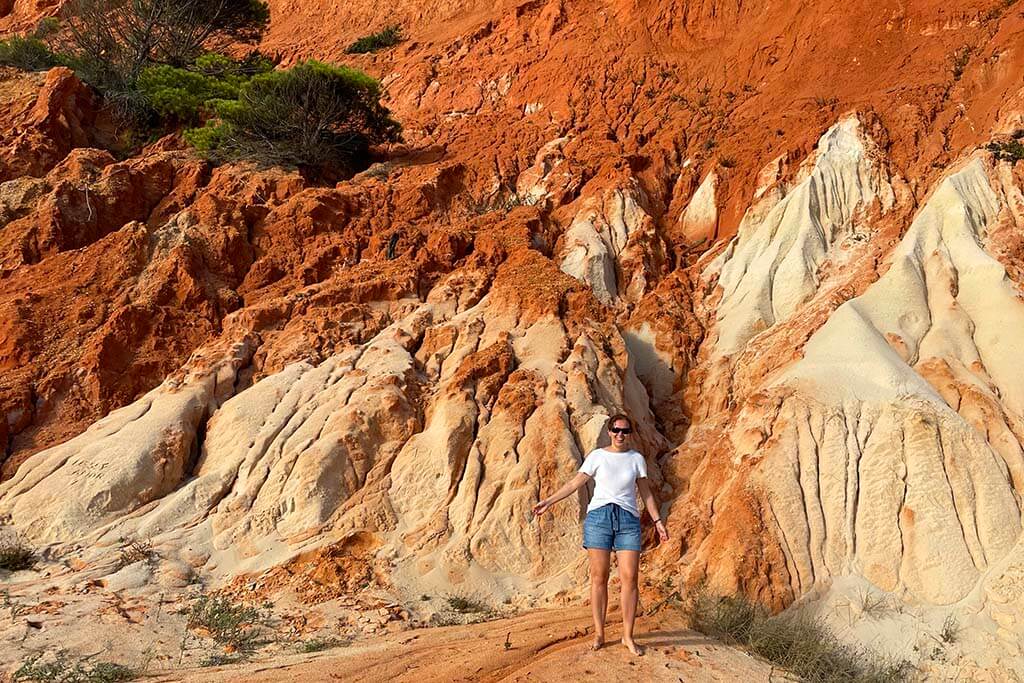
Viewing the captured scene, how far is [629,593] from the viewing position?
5352mm

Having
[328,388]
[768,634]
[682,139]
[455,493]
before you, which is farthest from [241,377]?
[682,139]

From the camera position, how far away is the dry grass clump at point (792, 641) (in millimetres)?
6109

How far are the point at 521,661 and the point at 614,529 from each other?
1.16m

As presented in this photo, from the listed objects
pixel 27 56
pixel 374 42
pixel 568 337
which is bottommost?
pixel 568 337

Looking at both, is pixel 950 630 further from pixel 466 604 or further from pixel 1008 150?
pixel 1008 150

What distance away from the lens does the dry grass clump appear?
6.11 metres

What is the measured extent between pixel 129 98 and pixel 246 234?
9.36 meters

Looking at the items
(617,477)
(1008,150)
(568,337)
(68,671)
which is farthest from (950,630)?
(1008,150)

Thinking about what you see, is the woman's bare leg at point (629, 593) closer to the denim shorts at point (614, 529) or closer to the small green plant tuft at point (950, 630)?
the denim shorts at point (614, 529)

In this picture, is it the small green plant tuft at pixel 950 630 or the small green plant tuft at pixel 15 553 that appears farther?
the small green plant tuft at pixel 15 553

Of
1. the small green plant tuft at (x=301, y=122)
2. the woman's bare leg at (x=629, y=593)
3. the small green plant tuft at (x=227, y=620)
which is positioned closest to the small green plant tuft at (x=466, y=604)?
the small green plant tuft at (x=227, y=620)

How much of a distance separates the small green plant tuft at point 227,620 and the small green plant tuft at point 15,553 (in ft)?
7.91

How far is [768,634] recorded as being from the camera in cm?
666

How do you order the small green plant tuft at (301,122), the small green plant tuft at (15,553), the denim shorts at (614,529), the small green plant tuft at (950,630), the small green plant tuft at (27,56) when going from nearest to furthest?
the denim shorts at (614,529), the small green plant tuft at (950,630), the small green plant tuft at (15,553), the small green plant tuft at (301,122), the small green plant tuft at (27,56)
